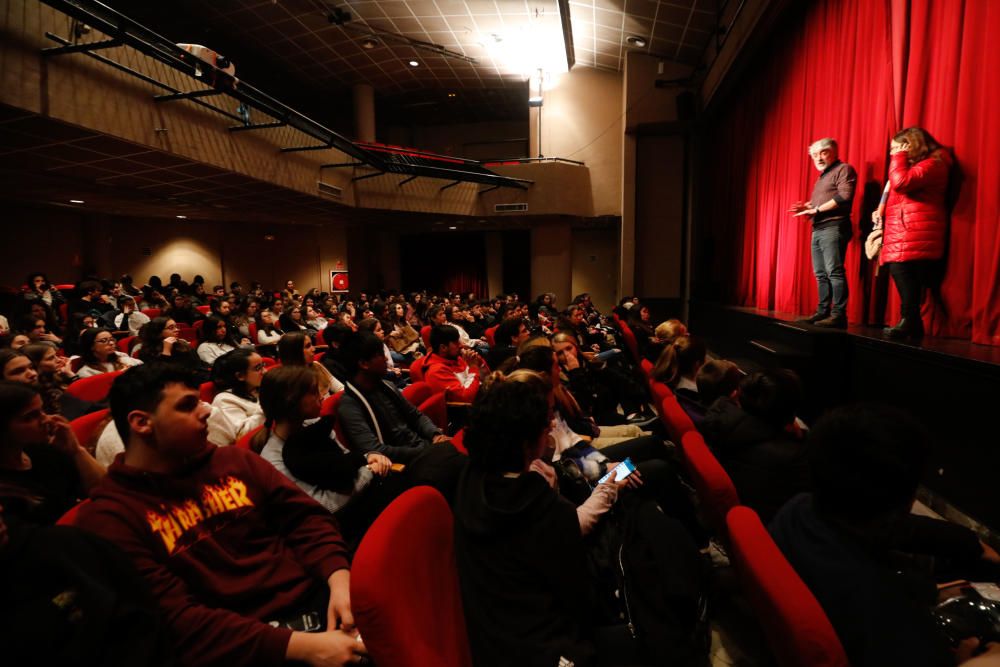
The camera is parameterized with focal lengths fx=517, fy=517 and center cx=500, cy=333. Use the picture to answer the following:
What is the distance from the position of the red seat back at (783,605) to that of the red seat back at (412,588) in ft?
2.07

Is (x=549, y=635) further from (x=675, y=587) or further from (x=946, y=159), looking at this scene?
(x=946, y=159)

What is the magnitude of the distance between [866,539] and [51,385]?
3355 millimetres

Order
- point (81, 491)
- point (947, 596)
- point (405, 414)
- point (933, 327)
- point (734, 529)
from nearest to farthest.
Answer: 1. point (734, 529)
2. point (947, 596)
3. point (81, 491)
4. point (405, 414)
5. point (933, 327)

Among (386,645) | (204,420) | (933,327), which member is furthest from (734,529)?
(933,327)

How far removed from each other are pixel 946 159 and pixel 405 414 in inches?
127

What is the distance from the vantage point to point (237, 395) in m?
2.53

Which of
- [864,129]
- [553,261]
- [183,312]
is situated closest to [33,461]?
[864,129]

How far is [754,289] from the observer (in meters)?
6.78

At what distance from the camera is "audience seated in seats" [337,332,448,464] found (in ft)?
7.40

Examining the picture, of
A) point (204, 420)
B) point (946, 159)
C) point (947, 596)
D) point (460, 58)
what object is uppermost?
point (460, 58)

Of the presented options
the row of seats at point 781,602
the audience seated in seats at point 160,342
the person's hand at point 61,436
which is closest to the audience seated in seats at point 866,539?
the row of seats at point 781,602

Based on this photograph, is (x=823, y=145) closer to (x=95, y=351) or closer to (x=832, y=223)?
(x=832, y=223)

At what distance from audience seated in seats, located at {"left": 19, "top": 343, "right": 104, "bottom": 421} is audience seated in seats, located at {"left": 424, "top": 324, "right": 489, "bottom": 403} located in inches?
68.6

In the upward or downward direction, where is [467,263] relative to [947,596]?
upward
